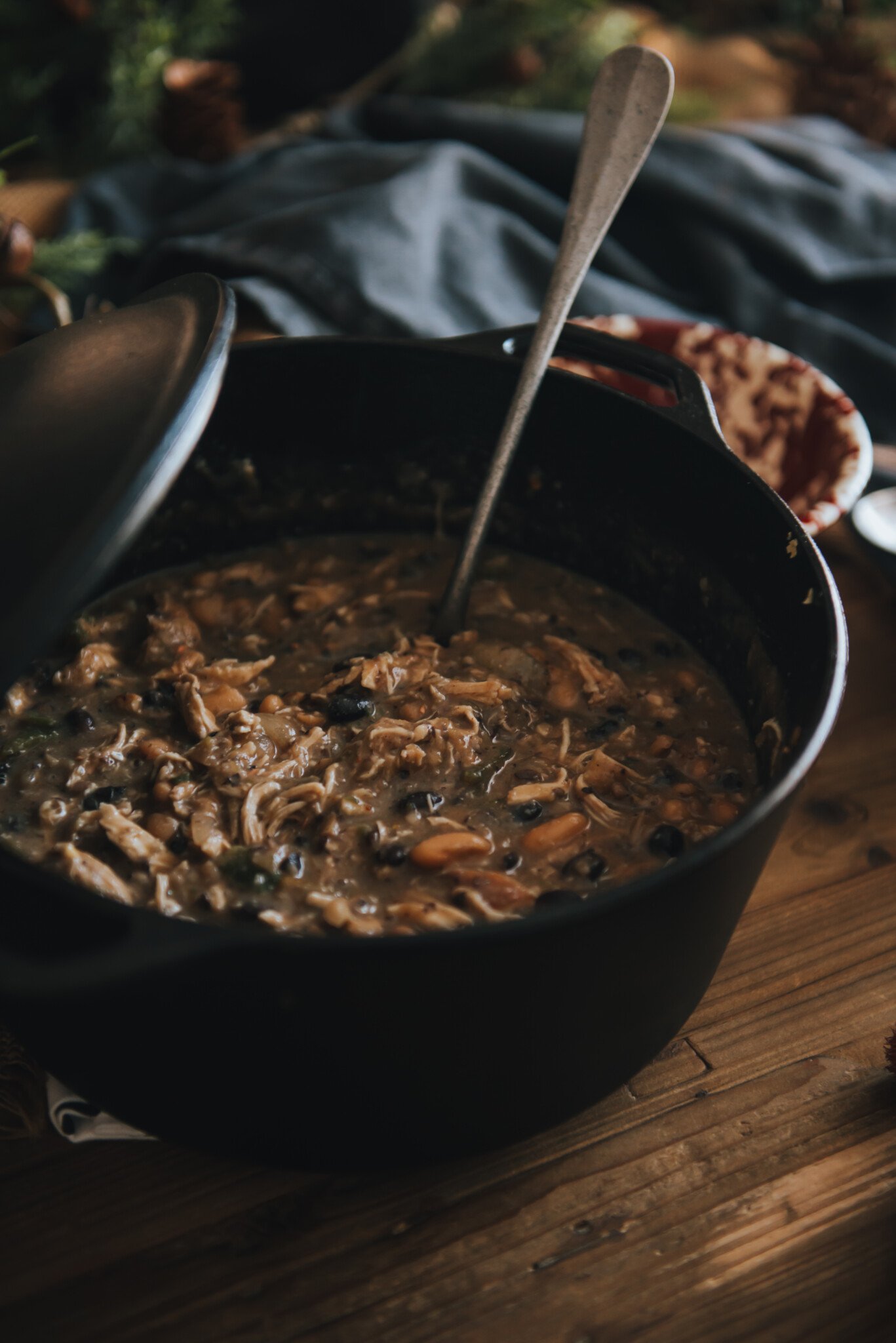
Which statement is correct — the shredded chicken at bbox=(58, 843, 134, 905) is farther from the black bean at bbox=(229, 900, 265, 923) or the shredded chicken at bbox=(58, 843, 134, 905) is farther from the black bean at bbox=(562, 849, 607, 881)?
the black bean at bbox=(562, 849, 607, 881)

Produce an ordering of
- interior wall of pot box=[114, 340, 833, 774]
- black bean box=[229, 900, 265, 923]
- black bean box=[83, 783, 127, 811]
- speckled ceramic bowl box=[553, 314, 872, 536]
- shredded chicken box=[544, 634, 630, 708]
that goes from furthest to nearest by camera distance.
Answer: speckled ceramic bowl box=[553, 314, 872, 536] → shredded chicken box=[544, 634, 630, 708] → interior wall of pot box=[114, 340, 833, 774] → black bean box=[83, 783, 127, 811] → black bean box=[229, 900, 265, 923]

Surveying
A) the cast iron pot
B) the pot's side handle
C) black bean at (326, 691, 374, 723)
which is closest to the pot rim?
the cast iron pot

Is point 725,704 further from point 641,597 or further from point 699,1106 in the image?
point 699,1106

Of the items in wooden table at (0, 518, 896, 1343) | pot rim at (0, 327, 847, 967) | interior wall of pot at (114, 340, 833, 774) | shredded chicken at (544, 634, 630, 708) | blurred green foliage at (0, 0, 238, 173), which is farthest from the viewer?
blurred green foliage at (0, 0, 238, 173)

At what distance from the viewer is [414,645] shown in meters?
2.06

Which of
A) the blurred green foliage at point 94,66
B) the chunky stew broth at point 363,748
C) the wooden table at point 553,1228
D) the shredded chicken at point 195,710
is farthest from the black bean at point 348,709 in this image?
the blurred green foliage at point 94,66

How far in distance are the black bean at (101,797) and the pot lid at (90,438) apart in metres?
0.58

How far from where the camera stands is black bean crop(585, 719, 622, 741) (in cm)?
189

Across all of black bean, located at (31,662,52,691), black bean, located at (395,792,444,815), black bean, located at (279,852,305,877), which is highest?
black bean, located at (279,852,305,877)

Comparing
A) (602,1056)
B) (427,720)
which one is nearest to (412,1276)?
(602,1056)

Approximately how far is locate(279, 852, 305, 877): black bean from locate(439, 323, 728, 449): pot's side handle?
846 mm

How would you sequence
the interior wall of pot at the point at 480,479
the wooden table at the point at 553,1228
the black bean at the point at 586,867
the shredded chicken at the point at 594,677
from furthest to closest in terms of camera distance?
the shredded chicken at the point at 594,677, the interior wall of pot at the point at 480,479, the black bean at the point at 586,867, the wooden table at the point at 553,1228

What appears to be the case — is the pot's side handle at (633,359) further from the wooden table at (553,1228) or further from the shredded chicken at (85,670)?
the wooden table at (553,1228)

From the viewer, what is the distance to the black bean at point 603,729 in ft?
6.20
